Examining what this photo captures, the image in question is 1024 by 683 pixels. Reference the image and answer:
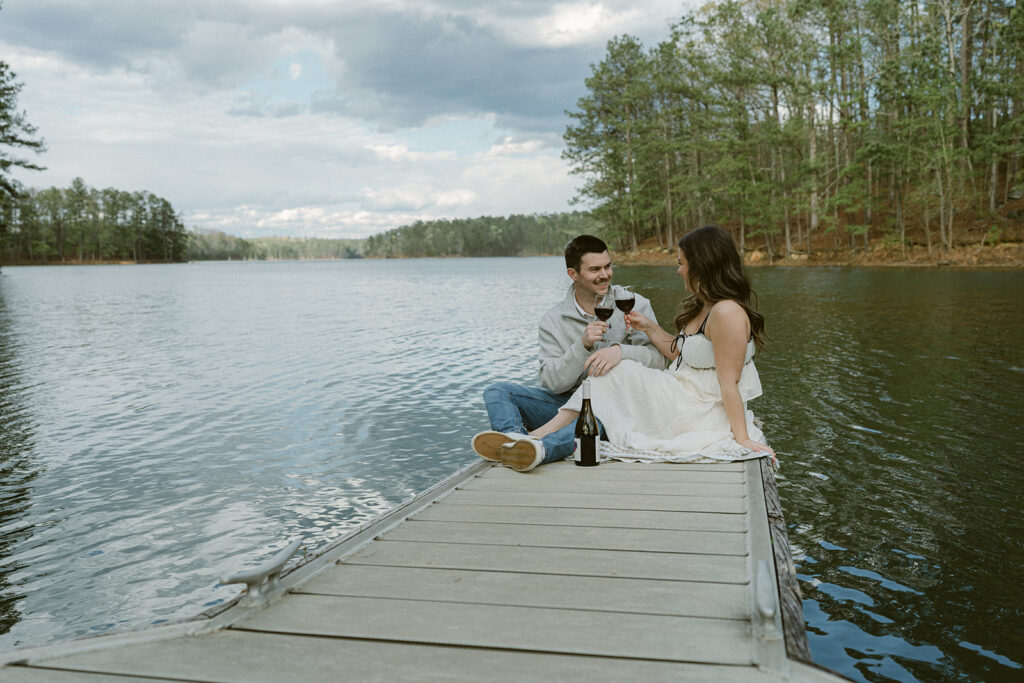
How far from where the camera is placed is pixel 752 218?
137ft

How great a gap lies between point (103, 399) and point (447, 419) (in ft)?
18.3

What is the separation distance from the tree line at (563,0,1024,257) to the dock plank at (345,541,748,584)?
32.9 metres

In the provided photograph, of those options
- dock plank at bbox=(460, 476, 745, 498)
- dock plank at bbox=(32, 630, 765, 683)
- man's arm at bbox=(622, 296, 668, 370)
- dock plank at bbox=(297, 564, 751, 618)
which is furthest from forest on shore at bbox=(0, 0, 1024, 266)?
dock plank at bbox=(32, 630, 765, 683)

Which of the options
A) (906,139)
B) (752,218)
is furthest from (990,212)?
(752,218)

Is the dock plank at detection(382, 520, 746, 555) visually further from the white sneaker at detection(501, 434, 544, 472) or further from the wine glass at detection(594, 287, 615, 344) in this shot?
the wine glass at detection(594, 287, 615, 344)

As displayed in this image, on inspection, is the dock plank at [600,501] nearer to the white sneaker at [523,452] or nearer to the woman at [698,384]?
the white sneaker at [523,452]

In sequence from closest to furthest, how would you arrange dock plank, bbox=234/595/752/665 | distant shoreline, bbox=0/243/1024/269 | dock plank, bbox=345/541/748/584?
dock plank, bbox=234/595/752/665, dock plank, bbox=345/541/748/584, distant shoreline, bbox=0/243/1024/269

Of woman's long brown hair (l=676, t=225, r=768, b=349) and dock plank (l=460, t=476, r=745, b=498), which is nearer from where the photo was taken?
dock plank (l=460, t=476, r=745, b=498)

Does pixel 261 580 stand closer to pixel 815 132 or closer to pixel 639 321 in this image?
pixel 639 321

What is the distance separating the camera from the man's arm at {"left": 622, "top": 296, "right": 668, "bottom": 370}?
17.0 feet

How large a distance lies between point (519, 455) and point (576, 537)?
135 centimetres

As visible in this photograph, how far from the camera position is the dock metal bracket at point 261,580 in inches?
96.0

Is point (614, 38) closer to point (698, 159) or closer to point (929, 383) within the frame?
point (698, 159)

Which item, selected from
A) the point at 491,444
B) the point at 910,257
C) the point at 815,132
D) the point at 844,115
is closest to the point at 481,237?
the point at 815,132
